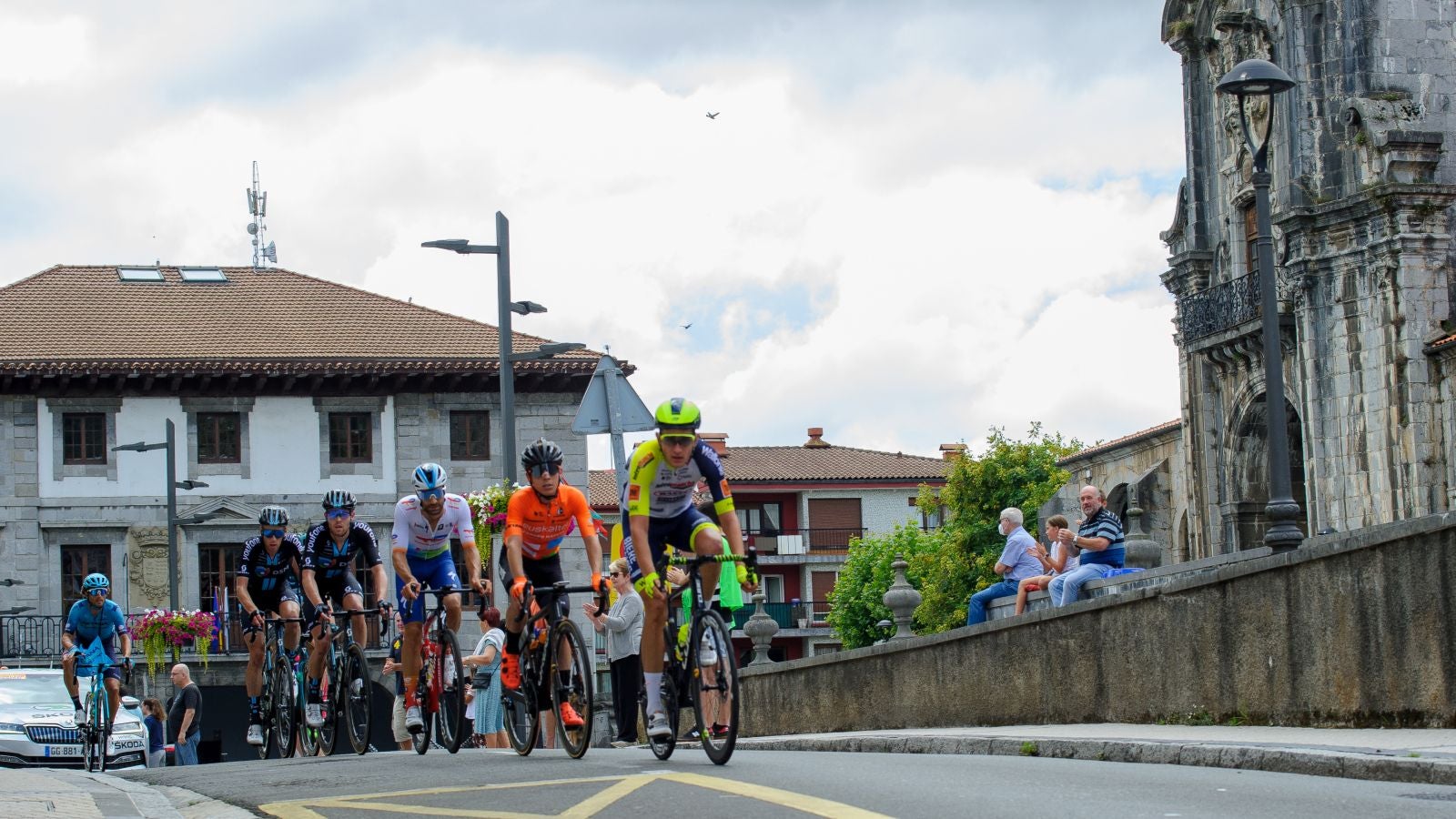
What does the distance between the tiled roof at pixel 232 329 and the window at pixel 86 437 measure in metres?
1.46

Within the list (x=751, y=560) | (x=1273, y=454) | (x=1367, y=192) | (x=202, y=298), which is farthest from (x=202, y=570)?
(x=751, y=560)

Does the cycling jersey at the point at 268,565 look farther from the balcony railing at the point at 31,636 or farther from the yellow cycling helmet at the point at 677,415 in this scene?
the balcony railing at the point at 31,636

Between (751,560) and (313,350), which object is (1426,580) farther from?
(313,350)

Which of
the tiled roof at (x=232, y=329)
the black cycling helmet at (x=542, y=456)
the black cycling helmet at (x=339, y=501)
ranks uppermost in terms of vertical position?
the tiled roof at (x=232, y=329)

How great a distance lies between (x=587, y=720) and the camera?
38.1ft

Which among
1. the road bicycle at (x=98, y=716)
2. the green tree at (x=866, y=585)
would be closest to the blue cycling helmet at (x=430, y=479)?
the road bicycle at (x=98, y=716)

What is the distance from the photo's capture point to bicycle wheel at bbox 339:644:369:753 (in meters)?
14.1

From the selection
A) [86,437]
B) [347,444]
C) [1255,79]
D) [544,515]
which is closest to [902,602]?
[1255,79]

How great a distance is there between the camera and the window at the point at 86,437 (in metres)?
47.1

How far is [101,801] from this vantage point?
10.2 metres

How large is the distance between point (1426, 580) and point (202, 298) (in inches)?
1730

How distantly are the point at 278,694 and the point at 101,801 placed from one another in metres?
5.29

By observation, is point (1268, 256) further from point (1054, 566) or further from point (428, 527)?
point (428, 527)

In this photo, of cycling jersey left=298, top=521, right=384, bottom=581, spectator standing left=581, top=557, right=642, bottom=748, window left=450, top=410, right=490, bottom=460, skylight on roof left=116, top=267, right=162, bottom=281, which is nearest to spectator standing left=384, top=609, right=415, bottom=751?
cycling jersey left=298, top=521, right=384, bottom=581
